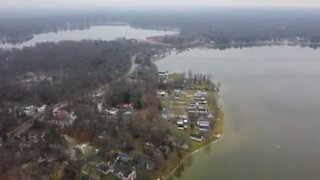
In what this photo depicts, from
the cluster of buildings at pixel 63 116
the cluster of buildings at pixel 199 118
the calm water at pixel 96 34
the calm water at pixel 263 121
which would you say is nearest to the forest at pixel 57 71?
the cluster of buildings at pixel 63 116

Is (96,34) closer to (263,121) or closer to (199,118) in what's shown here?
(199,118)

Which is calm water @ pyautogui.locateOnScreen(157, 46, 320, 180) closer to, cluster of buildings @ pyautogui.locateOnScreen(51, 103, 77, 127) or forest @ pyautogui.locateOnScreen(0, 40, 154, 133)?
forest @ pyautogui.locateOnScreen(0, 40, 154, 133)

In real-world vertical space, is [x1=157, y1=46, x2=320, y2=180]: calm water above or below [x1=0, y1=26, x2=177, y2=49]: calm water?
below

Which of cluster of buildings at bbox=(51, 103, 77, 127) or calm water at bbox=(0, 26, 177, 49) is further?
calm water at bbox=(0, 26, 177, 49)

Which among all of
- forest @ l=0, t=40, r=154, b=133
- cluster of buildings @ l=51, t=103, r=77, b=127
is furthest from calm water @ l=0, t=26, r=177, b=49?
cluster of buildings @ l=51, t=103, r=77, b=127

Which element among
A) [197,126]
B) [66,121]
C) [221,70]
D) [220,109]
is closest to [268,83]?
[221,70]

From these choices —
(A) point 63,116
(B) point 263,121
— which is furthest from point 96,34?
(B) point 263,121

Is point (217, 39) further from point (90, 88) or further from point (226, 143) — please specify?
point (226, 143)

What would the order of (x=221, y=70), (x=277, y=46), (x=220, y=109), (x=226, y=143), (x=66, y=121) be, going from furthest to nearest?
(x=277, y=46), (x=221, y=70), (x=220, y=109), (x=66, y=121), (x=226, y=143)
